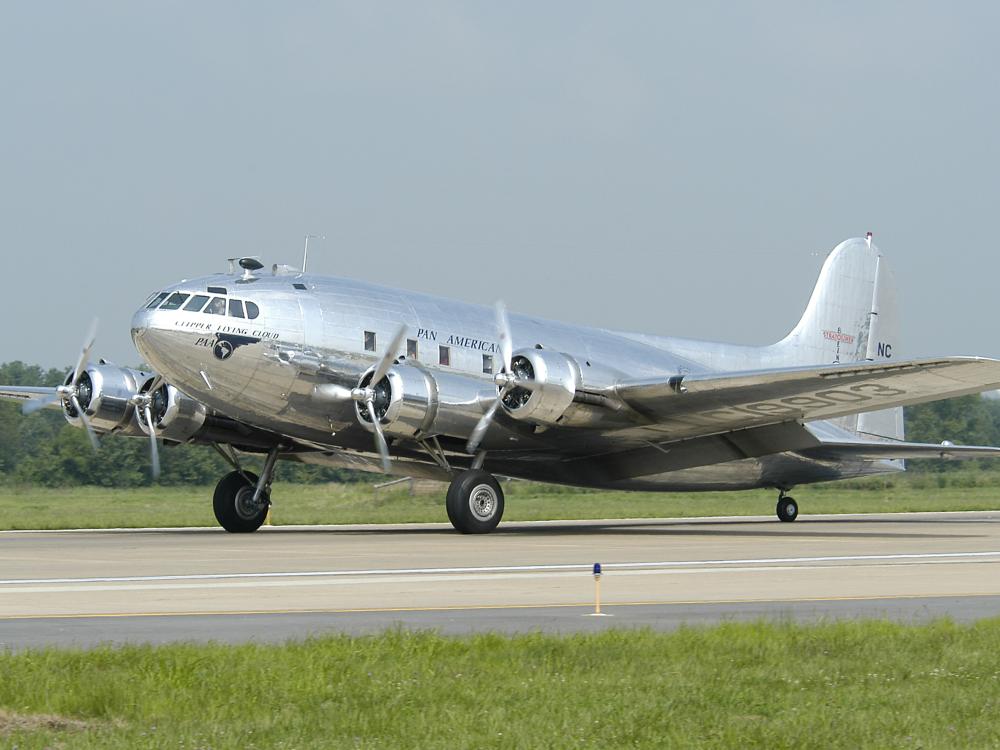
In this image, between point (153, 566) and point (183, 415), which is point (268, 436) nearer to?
point (183, 415)

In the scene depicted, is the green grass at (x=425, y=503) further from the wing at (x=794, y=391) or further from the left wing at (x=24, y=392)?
the wing at (x=794, y=391)

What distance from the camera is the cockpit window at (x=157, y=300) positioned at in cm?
2291

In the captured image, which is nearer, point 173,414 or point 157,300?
point 157,300

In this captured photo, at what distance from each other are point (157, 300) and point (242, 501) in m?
4.89

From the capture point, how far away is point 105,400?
25266 millimetres

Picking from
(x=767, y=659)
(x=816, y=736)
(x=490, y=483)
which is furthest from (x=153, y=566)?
(x=816, y=736)

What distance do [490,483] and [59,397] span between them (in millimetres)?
8200

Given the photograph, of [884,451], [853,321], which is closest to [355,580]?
[884,451]

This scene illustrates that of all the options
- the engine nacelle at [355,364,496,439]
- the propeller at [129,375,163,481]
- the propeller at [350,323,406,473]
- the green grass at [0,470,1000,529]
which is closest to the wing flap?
the green grass at [0,470,1000,529]

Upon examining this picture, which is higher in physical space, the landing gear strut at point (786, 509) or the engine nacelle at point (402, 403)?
the engine nacelle at point (402, 403)

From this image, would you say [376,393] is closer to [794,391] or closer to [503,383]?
[503,383]

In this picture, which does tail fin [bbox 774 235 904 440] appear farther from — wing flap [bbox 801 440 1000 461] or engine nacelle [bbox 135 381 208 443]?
engine nacelle [bbox 135 381 208 443]

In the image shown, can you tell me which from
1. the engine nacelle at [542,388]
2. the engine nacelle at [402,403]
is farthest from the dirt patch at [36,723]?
the engine nacelle at [542,388]

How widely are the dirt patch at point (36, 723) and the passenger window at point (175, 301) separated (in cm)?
1609
